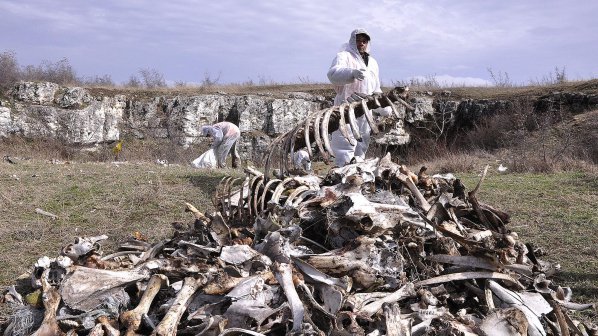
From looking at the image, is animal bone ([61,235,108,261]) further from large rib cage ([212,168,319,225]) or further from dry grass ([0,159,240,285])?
dry grass ([0,159,240,285])

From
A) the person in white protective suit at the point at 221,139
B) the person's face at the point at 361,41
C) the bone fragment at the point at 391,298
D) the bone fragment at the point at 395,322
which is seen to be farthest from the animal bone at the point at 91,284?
the person in white protective suit at the point at 221,139

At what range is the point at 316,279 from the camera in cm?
298

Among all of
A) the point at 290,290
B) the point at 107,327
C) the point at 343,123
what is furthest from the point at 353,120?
the point at 107,327

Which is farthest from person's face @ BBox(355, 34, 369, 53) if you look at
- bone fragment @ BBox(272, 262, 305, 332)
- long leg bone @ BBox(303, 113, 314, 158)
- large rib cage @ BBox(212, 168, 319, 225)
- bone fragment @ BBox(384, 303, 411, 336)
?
bone fragment @ BBox(384, 303, 411, 336)

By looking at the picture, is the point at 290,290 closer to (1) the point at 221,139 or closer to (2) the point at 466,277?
(2) the point at 466,277

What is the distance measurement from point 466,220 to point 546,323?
1114 millimetres

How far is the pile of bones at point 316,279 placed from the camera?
2783 millimetres

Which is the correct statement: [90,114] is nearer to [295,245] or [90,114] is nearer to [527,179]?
[527,179]

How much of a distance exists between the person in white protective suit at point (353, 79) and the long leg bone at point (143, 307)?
3.63 m

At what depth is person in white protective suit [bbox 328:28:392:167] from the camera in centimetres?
638

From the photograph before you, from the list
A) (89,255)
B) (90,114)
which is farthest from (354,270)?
(90,114)

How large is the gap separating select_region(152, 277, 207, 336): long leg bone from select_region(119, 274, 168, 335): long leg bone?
0.14m

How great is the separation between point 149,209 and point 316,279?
12.6 feet

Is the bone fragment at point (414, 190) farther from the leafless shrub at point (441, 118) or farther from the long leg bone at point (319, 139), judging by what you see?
the leafless shrub at point (441, 118)
